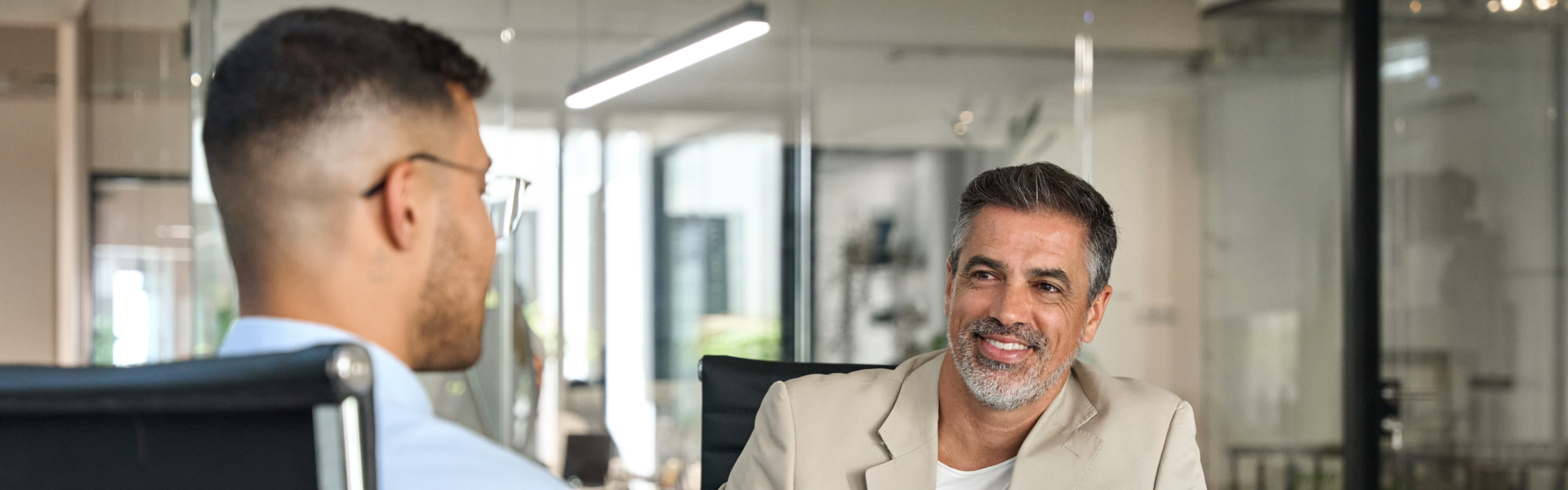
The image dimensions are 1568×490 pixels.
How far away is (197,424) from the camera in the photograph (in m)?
0.61

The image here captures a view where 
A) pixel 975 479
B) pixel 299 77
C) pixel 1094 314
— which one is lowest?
pixel 975 479

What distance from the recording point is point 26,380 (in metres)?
0.61

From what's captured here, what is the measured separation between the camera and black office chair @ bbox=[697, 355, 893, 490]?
1893mm

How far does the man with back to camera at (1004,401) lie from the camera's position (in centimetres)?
167

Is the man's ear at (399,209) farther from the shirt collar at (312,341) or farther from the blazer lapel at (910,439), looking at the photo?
the blazer lapel at (910,439)

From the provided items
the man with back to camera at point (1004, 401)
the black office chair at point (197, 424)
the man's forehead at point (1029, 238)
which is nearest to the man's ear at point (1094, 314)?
the man with back to camera at point (1004, 401)

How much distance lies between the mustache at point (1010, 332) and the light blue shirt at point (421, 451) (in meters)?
1.15

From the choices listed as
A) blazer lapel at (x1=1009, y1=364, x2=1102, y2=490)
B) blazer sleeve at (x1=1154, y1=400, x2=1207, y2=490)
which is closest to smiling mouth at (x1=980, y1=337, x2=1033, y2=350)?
blazer lapel at (x1=1009, y1=364, x2=1102, y2=490)

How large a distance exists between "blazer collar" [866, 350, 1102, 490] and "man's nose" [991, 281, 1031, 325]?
0.13 meters

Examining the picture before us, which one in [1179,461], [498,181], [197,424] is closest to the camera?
[197,424]

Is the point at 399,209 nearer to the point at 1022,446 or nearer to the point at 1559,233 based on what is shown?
the point at 1022,446

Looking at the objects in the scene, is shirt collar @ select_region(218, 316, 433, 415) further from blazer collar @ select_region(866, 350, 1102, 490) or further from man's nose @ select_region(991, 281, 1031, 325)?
man's nose @ select_region(991, 281, 1031, 325)

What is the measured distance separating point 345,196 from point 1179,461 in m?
1.25

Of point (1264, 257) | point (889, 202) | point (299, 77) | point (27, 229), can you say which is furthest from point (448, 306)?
point (27, 229)
